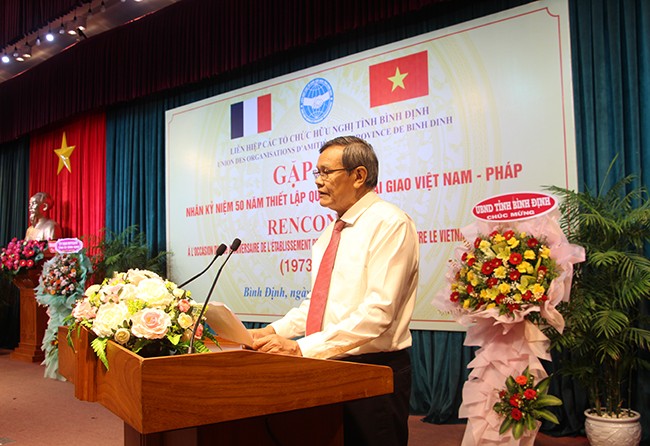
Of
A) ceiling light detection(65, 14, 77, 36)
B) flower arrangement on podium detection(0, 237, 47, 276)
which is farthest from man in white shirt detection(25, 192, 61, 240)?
ceiling light detection(65, 14, 77, 36)

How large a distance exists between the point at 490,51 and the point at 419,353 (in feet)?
6.95

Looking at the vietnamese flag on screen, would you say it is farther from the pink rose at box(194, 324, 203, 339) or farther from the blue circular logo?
the pink rose at box(194, 324, 203, 339)

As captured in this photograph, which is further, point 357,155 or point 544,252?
point 544,252

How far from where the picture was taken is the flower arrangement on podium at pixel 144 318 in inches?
54.1

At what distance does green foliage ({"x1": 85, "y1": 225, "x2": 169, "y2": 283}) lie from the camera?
6.08 metres

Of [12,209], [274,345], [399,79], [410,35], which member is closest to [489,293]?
[274,345]

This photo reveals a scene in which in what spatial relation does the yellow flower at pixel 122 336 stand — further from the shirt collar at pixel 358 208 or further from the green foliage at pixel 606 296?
the green foliage at pixel 606 296

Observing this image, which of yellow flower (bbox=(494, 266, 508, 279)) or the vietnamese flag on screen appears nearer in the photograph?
yellow flower (bbox=(494, 266, 508, 279))

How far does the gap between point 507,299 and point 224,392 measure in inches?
73.4

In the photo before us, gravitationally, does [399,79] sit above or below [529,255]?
above

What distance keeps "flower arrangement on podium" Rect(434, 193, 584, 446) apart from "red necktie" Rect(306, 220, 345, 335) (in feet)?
3.54

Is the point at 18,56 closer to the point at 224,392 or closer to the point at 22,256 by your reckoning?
the point at 22,256

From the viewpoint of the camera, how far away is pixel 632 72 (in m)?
3.49

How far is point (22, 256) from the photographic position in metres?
6.88
